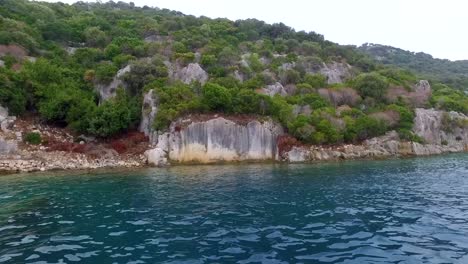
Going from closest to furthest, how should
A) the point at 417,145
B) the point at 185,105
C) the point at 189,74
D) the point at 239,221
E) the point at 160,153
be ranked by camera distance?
1. the point at 239,221
2. the point at 160,153
3. the point at 185,105
4. the point at 417,145
5. the point at 189,74

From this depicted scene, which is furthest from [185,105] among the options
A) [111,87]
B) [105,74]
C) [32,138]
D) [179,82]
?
[32,138]

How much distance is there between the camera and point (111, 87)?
71.2m

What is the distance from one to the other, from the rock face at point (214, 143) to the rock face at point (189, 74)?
17907 millimetres

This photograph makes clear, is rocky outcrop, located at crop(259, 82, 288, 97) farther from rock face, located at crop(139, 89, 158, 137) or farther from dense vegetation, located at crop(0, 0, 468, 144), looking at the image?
rock face, located at crop(139, 89, 158, 137)

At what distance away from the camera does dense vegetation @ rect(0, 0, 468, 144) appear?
6366 cm

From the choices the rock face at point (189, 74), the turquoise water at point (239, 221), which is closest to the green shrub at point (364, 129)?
the rock face at point (189, 74)

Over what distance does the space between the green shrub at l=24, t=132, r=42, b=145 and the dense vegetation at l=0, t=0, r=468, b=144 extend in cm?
616

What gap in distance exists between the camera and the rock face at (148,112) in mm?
63344

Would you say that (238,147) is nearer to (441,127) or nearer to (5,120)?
(5,120)

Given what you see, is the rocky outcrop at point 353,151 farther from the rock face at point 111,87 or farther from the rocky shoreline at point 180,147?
the rock face at point 111,87

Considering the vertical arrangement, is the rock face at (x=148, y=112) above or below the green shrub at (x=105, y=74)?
below

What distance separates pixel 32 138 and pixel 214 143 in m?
27.5

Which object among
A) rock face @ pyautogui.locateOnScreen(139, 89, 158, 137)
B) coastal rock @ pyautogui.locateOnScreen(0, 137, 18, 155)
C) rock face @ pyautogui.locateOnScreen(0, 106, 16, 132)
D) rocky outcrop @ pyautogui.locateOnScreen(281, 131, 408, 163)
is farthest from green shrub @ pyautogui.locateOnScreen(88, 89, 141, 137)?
rocky outcrop @ pyautogui.locateOnScreen(281, 131, 408, 163)

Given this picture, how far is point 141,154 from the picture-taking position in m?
58.7
